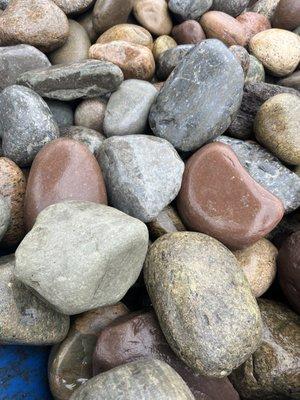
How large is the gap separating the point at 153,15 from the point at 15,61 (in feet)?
4.05

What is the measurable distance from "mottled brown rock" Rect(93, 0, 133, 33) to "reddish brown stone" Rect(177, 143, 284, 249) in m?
1.48

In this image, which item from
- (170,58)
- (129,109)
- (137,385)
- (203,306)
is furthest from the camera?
(170,58)

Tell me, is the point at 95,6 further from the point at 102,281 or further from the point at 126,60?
the point at 102,281

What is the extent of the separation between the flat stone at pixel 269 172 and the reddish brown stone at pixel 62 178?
982 millimetres

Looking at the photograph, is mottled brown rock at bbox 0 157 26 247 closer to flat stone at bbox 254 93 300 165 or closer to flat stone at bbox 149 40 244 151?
flat stone at bbox 149 40 244 151

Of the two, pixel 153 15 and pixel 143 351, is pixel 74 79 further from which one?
pixel 143 351

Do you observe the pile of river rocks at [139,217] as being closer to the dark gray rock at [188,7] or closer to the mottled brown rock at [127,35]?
the mottled brown rock at [127,35]

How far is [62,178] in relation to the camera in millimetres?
2377

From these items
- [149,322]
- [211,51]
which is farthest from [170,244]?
[211,51]

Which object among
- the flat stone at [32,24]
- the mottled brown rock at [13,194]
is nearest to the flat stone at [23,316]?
the mottled brown rock at [13,194]

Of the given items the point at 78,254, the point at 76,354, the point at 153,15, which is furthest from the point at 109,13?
the point at 76,354

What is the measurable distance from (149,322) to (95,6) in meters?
2.47

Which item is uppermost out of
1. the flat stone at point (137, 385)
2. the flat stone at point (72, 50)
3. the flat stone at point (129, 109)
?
the flat stone at point (72, 50)

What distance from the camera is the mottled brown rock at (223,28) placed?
139 inches
